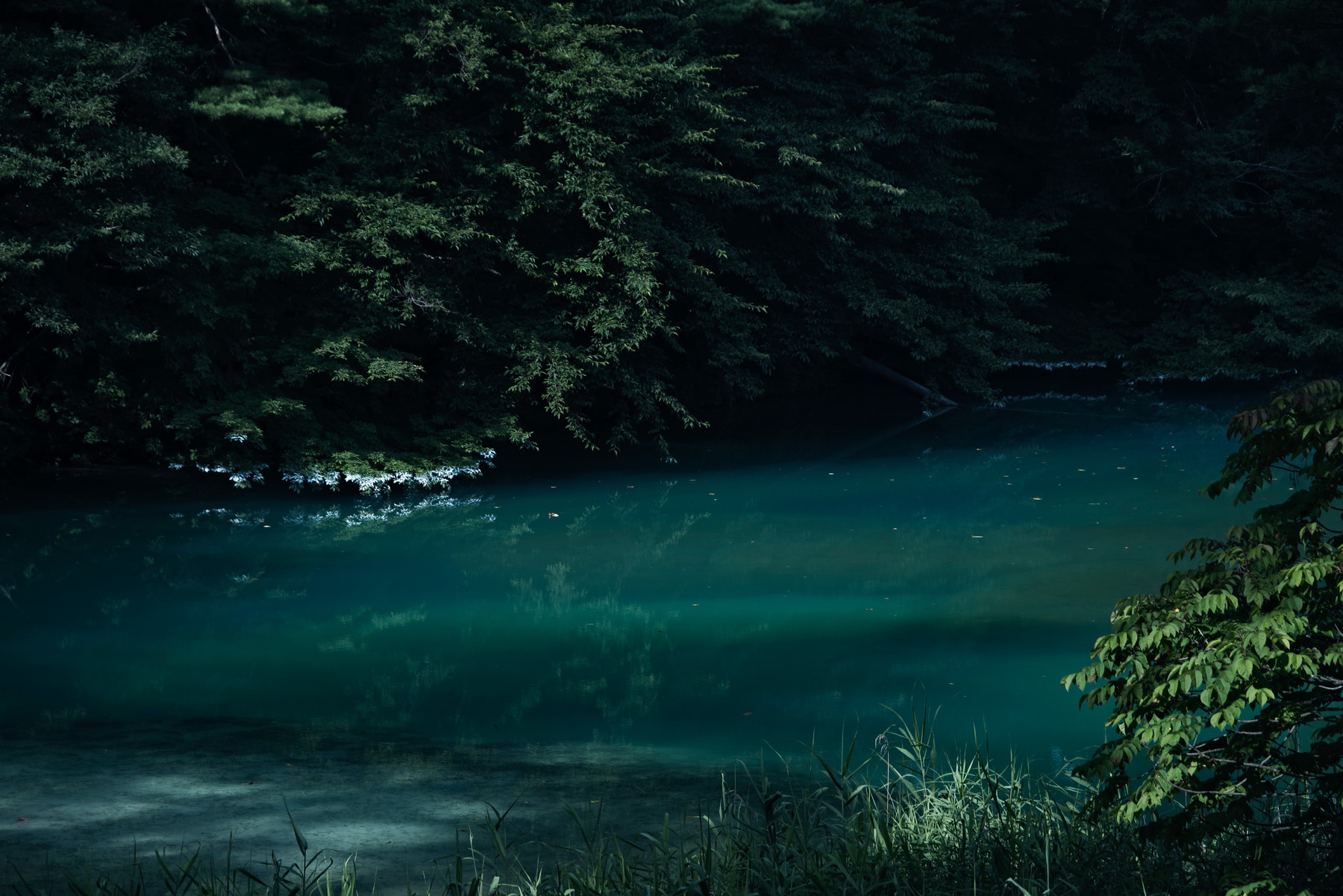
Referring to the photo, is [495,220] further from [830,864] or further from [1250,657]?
[1250,657]

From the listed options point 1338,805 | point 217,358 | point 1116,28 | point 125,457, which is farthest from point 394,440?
point 1116,28

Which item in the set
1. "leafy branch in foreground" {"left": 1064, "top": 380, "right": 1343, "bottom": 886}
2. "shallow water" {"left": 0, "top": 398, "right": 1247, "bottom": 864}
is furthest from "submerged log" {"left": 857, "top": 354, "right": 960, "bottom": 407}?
"leafy branch in foreground" {"left": 1064, "top": 380, "right": 1343, "bottom": 886}

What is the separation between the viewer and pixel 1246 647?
299cm

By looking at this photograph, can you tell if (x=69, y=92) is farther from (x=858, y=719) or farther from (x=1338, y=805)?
(x=1338, y=805)

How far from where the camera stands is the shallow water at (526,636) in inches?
214

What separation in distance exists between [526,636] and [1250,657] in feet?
19.2

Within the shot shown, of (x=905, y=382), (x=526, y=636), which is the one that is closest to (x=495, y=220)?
(x=526, y=636)

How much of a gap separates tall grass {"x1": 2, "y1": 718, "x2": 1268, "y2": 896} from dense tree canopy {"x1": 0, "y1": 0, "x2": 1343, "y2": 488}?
8933 mm

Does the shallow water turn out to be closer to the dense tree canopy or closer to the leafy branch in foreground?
the dense tree canopy

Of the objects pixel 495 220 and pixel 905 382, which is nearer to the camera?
pixel 495 220

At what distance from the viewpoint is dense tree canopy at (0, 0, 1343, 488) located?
12.4 meters

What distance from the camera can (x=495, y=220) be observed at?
585 inches

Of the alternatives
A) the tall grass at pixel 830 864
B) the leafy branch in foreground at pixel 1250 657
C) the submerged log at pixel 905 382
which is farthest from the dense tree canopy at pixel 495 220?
the leafy branch in foreground at pixel 1250 657

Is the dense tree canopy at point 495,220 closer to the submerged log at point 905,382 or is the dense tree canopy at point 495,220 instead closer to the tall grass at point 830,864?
the submerged log at point 905,382
